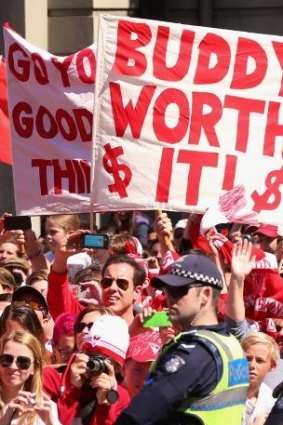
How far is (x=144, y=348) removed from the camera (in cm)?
808

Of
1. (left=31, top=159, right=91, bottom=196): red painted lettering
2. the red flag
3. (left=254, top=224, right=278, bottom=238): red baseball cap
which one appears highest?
(left=31, top=159, right=91, bottom=196): red painted lettering

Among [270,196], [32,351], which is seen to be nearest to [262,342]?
[32,351]

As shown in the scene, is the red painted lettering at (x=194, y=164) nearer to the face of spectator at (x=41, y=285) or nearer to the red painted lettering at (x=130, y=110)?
the red painted lettering at (x=130, y=110)

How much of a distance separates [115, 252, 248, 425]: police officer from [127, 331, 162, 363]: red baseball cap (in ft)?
3.78

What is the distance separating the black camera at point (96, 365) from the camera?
7.34 m

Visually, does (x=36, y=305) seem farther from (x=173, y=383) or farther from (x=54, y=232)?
(x=173, y=383)

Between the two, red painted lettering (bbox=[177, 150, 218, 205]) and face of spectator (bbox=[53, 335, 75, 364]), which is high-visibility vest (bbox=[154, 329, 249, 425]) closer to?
face of spectator (bbox=[53, 335, 75, 364])

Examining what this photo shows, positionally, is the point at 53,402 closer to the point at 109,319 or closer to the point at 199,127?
the point at 109,319

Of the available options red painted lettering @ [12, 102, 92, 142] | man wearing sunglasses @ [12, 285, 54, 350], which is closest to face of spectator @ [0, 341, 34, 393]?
man wearing sunglasses @ [12, 285, 54, 350]

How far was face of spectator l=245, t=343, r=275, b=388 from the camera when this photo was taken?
8.53 meters

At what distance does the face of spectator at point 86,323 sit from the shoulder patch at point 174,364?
1908mm

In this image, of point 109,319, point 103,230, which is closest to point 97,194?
point 109,319

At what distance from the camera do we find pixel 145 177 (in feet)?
33.6

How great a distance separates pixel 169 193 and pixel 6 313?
6.05 ft
